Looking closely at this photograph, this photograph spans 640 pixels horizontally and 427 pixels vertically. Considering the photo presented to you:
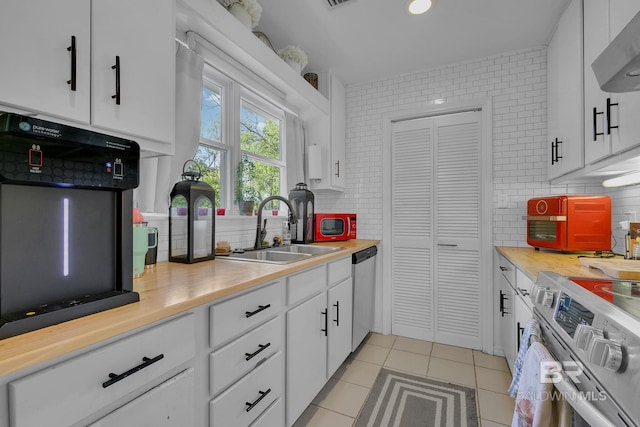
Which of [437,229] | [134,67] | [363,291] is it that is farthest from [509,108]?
[134,67]

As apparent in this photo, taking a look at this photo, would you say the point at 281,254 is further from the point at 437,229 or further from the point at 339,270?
the point at 437,229

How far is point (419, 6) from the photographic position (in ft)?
6.66

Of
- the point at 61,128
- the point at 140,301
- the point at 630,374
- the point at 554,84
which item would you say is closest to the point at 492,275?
the point at 554,84

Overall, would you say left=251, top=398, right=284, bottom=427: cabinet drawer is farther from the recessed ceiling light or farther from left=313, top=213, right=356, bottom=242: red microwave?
the recessed ceiling light

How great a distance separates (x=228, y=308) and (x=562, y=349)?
111 centimetres

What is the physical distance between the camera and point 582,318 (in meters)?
0.83

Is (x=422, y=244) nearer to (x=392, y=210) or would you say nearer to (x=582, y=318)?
(x=392, y=210)

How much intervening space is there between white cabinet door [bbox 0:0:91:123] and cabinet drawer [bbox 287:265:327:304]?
1.11m

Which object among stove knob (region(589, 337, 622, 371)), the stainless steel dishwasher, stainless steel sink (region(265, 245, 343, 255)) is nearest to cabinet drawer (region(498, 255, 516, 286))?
the stainless steel dishwasher

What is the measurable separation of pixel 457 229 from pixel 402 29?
180 centimetres

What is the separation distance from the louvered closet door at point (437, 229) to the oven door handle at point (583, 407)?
2152 millimetres

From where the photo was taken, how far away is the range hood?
781 millimetres

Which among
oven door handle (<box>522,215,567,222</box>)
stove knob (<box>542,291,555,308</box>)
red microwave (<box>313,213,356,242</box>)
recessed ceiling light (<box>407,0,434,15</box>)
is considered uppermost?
recessed ceiling light (<box>407,0,434,15</box>)

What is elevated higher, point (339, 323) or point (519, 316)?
point (519, 316)
